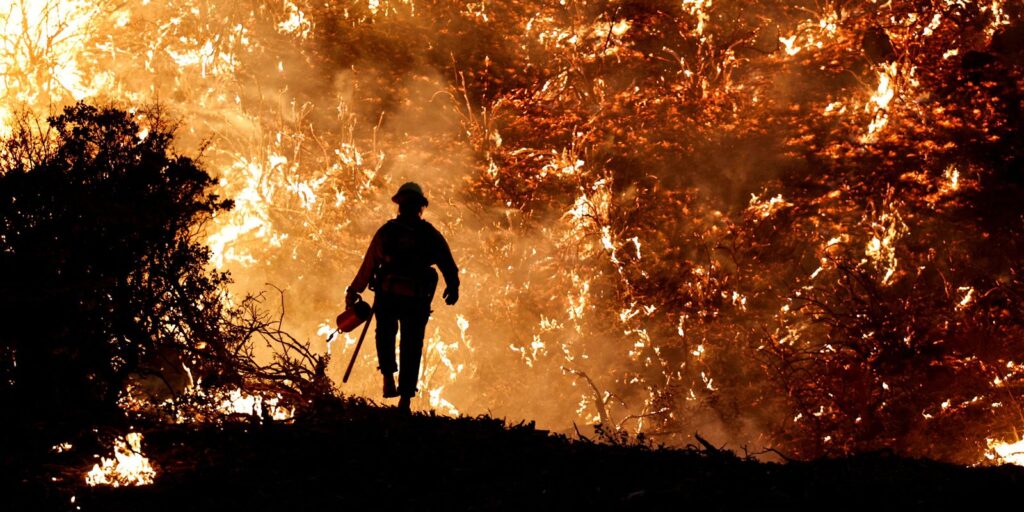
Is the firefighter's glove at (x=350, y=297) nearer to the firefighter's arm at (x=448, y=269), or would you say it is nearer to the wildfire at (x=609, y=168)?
the firefighter's arm at (x=448, y=269)

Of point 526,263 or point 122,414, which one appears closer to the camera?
point 122,414

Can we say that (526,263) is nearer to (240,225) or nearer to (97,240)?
(240,225)

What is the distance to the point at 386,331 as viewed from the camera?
21.5 ft

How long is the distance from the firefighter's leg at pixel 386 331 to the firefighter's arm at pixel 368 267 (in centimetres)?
23

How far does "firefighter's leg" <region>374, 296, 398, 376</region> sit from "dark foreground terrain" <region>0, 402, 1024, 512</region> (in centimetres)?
148

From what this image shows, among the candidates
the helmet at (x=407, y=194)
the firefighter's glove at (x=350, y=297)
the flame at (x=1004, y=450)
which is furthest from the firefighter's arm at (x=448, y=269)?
the flame at (x=1004, y=450)

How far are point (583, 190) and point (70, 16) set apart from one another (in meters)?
9.03

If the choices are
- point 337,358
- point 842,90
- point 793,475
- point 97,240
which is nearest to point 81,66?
point 337,358

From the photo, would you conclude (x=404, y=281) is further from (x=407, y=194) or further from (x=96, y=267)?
(x=96, y=267)

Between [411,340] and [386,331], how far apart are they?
0.23 metres

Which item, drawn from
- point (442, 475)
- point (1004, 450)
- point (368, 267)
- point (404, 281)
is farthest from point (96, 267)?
point (1004, 450)

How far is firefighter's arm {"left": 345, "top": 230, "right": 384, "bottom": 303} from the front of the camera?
21.3 ft

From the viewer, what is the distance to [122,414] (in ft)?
16.2

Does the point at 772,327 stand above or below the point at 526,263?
below
